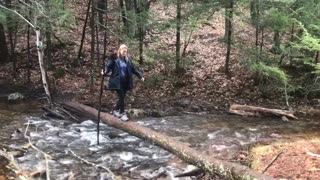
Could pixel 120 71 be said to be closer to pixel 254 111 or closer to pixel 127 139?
pixel 127 139

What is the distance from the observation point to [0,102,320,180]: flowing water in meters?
8.82

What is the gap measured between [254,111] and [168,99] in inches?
144

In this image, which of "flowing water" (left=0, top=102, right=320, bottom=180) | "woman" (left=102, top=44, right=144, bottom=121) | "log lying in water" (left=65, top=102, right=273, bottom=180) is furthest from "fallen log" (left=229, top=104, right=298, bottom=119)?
"log lying in water" (left=65, top=102, right=273, bottom=180)

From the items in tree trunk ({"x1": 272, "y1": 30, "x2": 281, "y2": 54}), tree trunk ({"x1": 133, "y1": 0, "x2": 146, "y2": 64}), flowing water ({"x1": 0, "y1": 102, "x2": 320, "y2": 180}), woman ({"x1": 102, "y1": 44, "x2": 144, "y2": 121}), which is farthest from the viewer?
tree trunk ({"x1": 133, "y1": 0, "x2": 146, "y2": 64})

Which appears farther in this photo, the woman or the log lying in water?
the woman

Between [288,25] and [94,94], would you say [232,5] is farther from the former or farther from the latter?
[94,94]

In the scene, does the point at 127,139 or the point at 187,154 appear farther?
the point at 127,139

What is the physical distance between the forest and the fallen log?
4 cm

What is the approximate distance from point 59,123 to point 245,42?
31.4ft

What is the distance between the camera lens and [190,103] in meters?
15.9

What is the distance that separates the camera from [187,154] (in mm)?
8805

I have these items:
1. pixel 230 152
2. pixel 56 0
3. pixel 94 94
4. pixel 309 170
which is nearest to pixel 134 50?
pixel 94 94

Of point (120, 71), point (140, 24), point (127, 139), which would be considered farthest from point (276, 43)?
point (127, 139)

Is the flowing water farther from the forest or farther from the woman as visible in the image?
the woman
